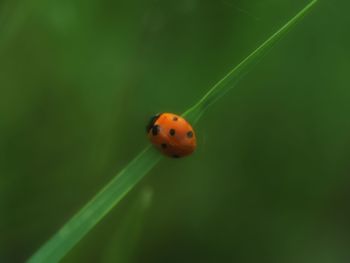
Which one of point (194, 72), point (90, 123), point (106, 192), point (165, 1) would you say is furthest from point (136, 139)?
point (106, 192)

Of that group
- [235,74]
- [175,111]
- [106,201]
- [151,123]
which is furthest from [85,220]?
[175,111]

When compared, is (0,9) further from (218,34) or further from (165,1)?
(218,34)

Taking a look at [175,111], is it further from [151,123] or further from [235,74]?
[235,74]

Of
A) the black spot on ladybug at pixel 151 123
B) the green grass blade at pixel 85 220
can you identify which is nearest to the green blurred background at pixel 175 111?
the black spot on ladybug at pixel 151 123

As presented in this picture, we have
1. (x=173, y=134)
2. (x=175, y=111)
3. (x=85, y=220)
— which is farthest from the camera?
(x=175, y=111)

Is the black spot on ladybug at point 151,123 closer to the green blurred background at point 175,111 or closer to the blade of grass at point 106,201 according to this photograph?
the green blurred background at point 175,111

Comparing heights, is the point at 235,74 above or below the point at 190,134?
above

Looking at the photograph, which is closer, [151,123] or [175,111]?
[151,123]

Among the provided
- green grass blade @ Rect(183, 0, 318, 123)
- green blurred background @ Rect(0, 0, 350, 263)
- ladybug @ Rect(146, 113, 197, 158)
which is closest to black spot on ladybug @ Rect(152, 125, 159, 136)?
ladybug @ Rect(146, 113, 197, 158)
